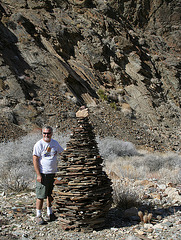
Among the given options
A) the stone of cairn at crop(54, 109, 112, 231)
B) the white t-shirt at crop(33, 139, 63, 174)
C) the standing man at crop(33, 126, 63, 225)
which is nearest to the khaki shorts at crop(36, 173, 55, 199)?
the standing man at crop(33, 126, 63, 225)

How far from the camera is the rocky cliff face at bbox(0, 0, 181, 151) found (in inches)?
687

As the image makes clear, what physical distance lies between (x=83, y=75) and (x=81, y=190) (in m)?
19.3

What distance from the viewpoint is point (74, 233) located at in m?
4.25

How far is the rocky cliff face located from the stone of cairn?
10330 mm

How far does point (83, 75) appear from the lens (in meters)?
22.9

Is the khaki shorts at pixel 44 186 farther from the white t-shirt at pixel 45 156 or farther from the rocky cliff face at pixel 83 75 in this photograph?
the rocky cliff face at pixel 83 75

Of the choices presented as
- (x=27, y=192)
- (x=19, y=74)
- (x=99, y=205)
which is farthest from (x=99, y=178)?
(x=19, y=74)

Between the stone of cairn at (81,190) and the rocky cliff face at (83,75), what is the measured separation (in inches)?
407

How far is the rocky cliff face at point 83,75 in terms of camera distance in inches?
687

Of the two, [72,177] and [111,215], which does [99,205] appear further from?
[111,215]

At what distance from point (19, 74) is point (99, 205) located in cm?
1621

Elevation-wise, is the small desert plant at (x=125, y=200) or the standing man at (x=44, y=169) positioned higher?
the standing man at (x=44, y=169)

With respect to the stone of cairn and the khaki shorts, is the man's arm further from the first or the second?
the stone of cairn

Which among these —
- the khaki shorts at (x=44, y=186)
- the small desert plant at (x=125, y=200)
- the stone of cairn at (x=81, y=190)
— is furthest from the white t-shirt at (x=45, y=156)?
the small desert plant at (x=125, y=200)
